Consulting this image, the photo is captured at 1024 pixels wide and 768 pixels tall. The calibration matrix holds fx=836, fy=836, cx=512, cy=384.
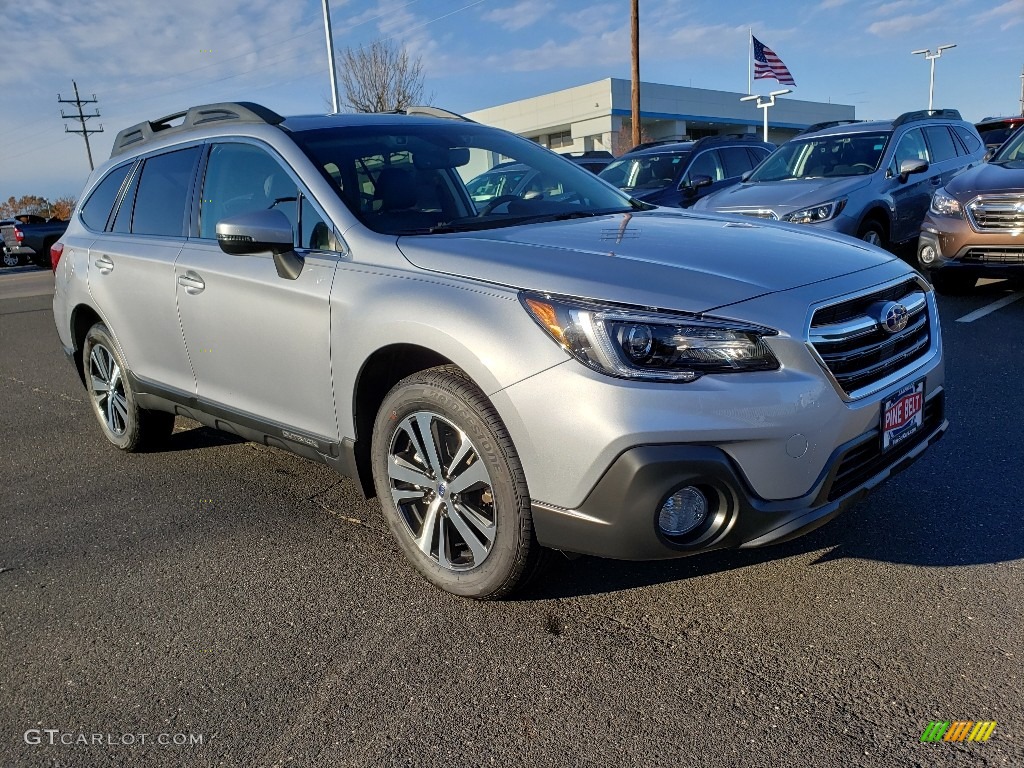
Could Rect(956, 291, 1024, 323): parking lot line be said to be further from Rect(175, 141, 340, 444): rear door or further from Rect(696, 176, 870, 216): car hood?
Rect(175, 141, 340, 444): rear door

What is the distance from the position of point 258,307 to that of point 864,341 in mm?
2323

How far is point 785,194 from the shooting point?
8.21 meters

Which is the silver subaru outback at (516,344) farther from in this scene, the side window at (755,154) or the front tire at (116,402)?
the side window at (755,154)

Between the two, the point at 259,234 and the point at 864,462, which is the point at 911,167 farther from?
the point at 259,234

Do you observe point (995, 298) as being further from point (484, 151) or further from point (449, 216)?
point (449, 216)

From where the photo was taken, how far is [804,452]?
246 centimetres

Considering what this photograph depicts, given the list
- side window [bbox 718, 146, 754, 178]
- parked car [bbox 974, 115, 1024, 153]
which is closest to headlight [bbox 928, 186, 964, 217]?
side window [bbox 718, 146, 754, 178]

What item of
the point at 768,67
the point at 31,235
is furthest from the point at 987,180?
the point at 31,235

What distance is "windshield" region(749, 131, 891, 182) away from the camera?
8.78 m

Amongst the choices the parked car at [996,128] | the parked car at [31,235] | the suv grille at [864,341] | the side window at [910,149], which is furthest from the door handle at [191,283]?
the parked car at [31,235]

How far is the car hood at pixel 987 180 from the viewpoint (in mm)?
6938

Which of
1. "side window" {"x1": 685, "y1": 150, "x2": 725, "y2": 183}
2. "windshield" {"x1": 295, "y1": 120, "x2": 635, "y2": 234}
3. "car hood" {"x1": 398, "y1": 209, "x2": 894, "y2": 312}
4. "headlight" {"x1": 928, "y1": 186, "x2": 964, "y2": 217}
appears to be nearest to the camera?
"car hood" {"x1": 398, "y1": 209, "x2": 894, "y2": 312}

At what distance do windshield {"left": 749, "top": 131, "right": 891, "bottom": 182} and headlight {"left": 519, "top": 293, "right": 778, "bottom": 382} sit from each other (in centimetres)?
704

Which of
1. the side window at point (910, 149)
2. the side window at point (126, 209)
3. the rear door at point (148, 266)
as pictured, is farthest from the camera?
the side window at point (910, 149)
